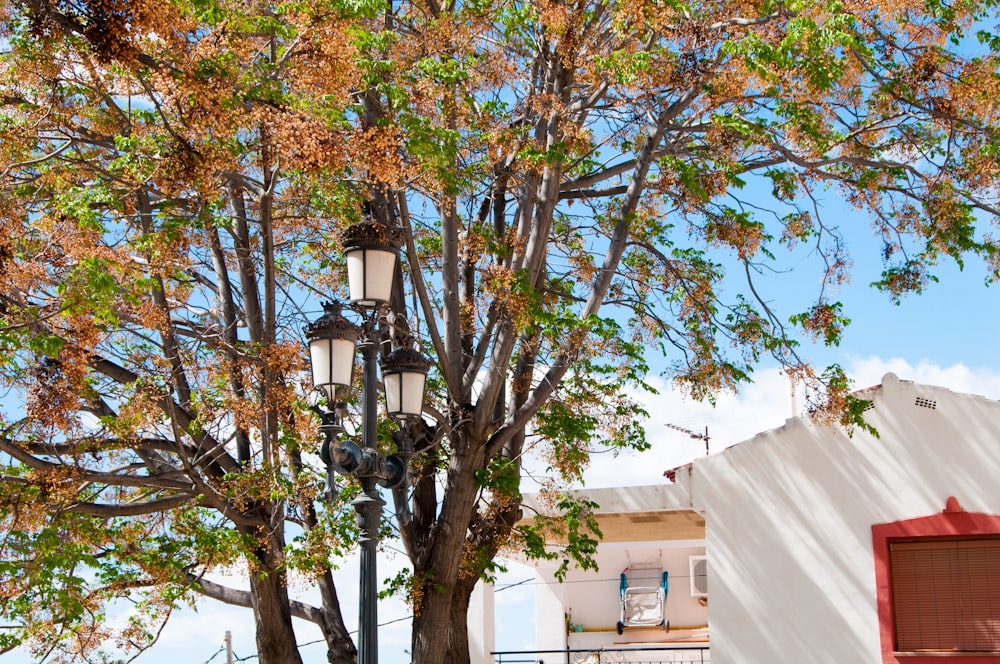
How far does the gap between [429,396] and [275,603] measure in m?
2.74

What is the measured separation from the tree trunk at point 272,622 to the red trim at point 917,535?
6554mm

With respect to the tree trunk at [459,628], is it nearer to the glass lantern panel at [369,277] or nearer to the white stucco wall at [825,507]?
the white stucco wall at [825,507]

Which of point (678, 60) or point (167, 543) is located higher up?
point (678, 60)

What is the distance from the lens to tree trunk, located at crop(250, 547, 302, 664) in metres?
11.6

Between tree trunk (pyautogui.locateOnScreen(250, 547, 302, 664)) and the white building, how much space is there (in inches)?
197

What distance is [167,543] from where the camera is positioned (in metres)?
Answer: 11.4

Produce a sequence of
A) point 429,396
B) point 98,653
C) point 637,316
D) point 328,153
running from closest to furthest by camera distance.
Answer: point 328,153 < point 98,653 < point 429,396 < point 637,316

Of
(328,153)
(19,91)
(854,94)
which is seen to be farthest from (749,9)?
(19,91)

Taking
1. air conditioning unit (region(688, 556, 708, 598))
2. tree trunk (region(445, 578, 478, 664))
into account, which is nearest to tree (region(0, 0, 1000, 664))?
tree trunk (region(445, 578, 478, 664))

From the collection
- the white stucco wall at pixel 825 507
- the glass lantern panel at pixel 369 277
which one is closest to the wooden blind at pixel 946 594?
the white stucco wall at pixel 825 507

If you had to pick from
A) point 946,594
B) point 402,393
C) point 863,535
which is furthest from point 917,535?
point 402,393

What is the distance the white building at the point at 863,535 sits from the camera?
12.7 metres

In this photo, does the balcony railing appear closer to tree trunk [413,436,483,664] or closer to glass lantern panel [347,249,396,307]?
tree trunk [413,436,483,664]

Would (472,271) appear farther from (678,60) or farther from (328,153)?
(328,153)
